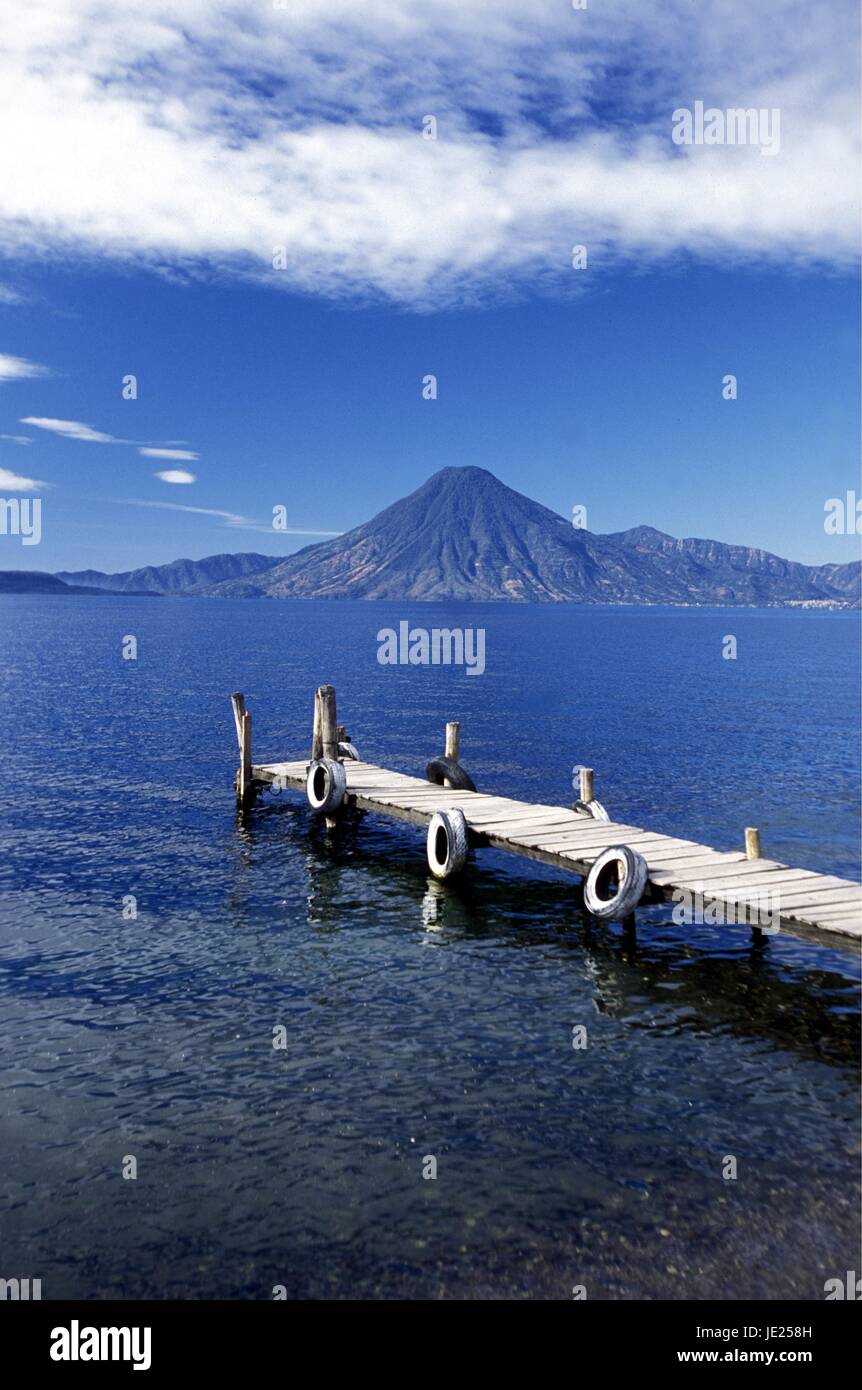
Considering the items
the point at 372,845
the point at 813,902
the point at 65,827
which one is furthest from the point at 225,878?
the point at 813,902

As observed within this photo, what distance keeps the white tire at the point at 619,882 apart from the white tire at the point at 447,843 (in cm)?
501

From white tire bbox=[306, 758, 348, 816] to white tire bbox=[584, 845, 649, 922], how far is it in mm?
12300

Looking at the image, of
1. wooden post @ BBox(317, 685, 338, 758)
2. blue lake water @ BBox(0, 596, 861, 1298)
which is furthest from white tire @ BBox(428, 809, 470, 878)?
wooden post @ BBox(317, 685, 338, 758)

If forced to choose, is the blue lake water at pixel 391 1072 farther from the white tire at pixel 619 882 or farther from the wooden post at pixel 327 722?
the wooden post at pixel 327 722

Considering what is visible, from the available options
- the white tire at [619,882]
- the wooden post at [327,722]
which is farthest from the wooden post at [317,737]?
the white tire at [619,882]

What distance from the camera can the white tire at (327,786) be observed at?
32375 millimetres

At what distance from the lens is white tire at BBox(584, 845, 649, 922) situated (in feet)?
69.2

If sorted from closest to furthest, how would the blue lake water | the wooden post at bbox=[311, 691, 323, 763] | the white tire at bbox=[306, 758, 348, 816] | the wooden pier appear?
the blue lake water → the wooden pier → the white tire at bbox=[306, 758, 348, 816] → the wooden post at bbox=[311, 691, 323, 763]

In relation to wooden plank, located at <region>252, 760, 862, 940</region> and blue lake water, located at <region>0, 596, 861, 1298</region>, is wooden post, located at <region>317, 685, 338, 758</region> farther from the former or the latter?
blue lake water, located at <region>0, 596, 861, 1298</region>

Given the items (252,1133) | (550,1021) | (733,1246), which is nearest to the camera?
(733,1246)

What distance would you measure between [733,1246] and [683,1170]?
1519 mm

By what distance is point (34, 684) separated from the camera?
87.5m

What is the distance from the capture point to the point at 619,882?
2169 cm
